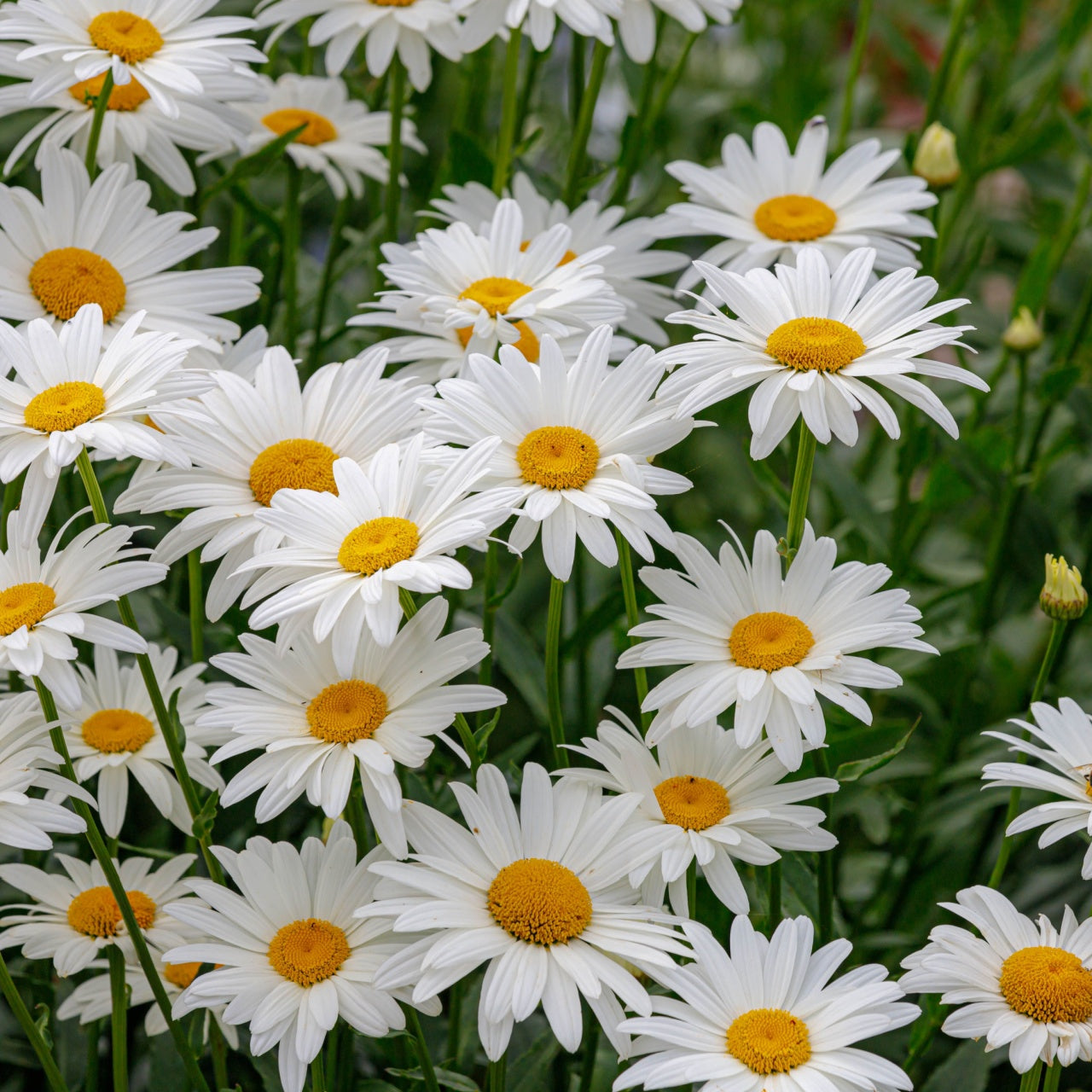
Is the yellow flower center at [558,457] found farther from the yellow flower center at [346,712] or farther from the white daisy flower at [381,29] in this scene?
the white daisy flower at [381,29]

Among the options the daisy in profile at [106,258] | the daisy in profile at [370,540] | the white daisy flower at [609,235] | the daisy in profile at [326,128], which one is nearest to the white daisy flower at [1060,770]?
the daisy in profile at [370,540]

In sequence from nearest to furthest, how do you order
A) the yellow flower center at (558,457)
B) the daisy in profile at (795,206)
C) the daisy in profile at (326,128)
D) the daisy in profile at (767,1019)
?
the daisy in profile at (767,1019)
the yellow flower center at (558,457)
the daisy in profile at (795,206)
the daisy in profile at (326,128)

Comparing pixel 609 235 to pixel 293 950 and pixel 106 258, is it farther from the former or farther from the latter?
pixel 293 950

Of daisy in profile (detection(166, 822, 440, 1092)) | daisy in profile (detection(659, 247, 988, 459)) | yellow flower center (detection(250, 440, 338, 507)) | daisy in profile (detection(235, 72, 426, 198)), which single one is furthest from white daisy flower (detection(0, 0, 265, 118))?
daisy in profile (detection(166, 822, 440, 1092))

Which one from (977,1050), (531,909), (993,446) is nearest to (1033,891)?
(977,1050)

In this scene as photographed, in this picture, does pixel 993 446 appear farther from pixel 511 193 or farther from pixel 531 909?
pixel 531 909

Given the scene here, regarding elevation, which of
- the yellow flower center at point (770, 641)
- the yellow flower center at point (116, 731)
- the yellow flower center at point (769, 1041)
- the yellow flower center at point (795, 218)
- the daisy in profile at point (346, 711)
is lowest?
the yellow flower center at point (116, 731)

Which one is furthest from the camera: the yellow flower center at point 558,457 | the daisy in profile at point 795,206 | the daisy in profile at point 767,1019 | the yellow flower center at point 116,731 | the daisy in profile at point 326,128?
the daisy in profile at point 326,128

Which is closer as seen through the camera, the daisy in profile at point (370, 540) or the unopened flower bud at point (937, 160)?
the daisy in profile at point (370, 540)
